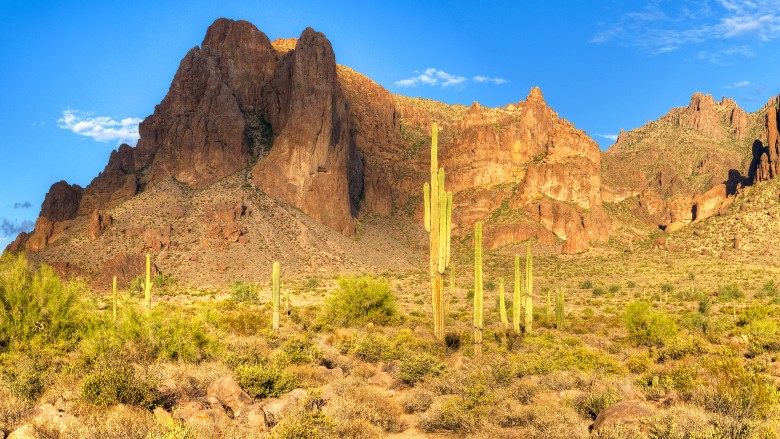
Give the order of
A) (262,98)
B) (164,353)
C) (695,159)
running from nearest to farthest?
(164,353) < (262,98) < (695,159)

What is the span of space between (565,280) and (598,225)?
137 feet

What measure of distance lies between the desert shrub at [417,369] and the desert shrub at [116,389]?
6.68 m

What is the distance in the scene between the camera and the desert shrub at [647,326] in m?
24.8

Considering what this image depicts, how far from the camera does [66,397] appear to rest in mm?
10922

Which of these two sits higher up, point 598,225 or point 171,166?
point 171,166

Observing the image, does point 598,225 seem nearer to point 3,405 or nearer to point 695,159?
point 695,159

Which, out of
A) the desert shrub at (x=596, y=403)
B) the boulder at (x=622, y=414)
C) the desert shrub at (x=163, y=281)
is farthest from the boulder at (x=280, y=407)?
the desert shrub at (x=163, y=281)

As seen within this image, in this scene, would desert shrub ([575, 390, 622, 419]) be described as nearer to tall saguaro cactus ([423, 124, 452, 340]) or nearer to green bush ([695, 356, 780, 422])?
green bush ([695, 356, 780, 422])

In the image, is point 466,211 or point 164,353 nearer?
point 164,353

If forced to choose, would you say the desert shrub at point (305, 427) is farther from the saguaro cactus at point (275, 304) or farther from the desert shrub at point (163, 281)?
the desert shrub at point (163, 281)

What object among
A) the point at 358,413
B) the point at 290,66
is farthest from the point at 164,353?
the point at 290,66

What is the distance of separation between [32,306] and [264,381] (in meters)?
8.45

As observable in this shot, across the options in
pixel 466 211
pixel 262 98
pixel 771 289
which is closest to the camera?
pixel 771 289

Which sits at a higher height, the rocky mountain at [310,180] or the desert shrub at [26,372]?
the rocky mountain at [310,180]
